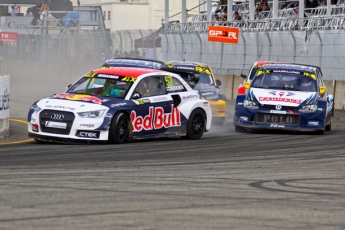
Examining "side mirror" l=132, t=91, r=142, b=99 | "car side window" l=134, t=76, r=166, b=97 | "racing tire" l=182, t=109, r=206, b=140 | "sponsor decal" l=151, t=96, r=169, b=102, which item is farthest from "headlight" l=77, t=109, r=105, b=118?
"racing tire" l=182, t=109, r=206, b=140

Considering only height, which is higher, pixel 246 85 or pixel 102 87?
pixel 102 87

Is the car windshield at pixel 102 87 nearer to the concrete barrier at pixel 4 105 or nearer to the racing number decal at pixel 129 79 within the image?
the racing number decal at pixel 129 79

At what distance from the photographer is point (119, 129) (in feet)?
45.1

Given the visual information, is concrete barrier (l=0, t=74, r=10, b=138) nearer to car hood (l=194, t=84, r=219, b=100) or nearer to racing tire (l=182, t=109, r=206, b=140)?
racing tire (l=182, t=109, r=206, b=140)

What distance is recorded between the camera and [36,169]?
32.4ft

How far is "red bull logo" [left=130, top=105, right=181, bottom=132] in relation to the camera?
14.1 meters

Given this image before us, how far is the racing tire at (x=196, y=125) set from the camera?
51.1 feet

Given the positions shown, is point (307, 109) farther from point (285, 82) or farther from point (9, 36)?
point (9, 36)

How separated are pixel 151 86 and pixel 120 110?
130 centimetres

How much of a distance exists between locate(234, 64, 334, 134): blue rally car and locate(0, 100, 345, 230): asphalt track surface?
2926 mm

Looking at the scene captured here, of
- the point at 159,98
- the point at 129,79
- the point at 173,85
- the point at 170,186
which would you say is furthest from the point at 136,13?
the point at 170,186

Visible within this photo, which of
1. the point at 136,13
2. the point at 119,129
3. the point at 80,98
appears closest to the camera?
the point at 119,129

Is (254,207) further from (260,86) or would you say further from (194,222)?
(260,86)

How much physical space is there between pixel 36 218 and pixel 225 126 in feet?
44.4
